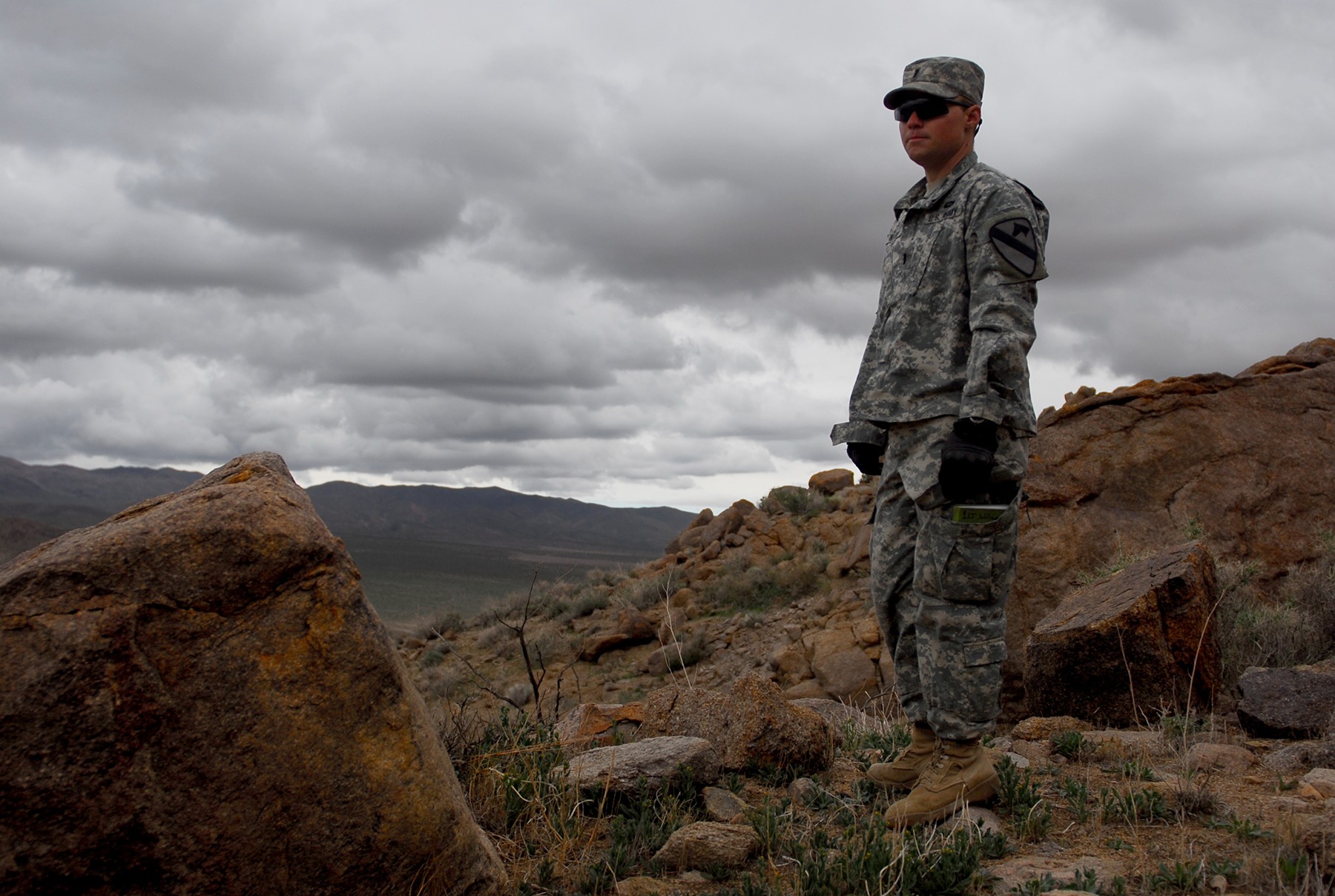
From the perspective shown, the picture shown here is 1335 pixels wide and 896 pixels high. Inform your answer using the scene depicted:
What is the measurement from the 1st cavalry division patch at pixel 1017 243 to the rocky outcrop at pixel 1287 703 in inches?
107

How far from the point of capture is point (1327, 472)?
24.1ft

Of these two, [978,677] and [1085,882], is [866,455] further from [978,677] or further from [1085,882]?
[1085,882]

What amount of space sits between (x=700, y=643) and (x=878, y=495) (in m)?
8.56

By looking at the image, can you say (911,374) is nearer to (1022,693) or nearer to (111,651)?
(111,651)

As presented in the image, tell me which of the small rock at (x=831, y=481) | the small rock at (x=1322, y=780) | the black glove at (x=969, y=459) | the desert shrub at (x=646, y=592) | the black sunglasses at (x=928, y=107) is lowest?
the desert shrub at (x=646, y=592)

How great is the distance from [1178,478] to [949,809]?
5.08m

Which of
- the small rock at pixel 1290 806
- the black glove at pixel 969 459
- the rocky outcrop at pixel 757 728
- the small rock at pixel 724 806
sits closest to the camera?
the black glove at pixel 969 459

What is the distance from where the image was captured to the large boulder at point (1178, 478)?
7.04 metres

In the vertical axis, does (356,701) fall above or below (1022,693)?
above

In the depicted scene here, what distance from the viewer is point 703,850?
304 cm

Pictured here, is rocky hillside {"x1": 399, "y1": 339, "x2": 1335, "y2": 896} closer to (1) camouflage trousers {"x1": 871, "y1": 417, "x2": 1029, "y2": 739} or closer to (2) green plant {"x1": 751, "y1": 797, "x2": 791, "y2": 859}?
(2) green plant {"x1": 751, "y1": 797, "x2": 791, "y2": 859}

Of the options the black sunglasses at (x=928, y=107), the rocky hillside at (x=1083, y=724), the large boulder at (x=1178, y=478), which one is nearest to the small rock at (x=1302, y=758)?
the rocky hillside at (x=1083, y=724)

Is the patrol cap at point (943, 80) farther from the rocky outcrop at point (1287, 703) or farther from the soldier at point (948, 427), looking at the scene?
the rocky outcrop at point (1287, 703)

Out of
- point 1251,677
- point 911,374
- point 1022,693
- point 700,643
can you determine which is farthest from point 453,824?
point 700,643
